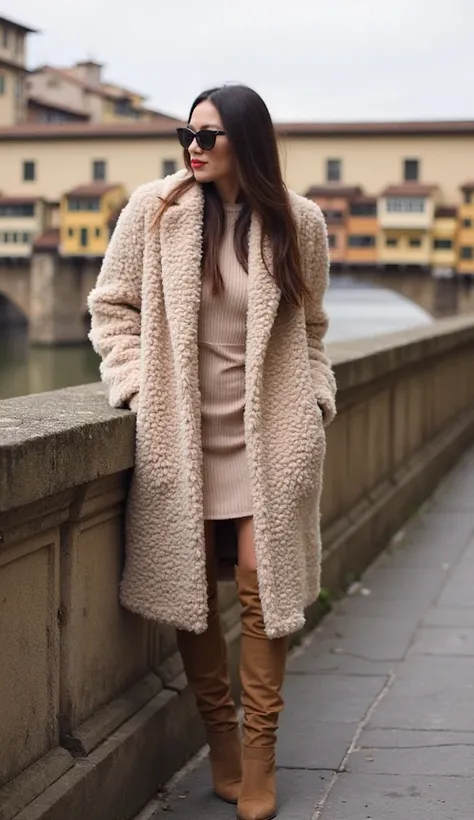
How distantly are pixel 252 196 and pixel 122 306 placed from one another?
36cm

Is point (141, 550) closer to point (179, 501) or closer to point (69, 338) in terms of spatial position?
point (179, 501)

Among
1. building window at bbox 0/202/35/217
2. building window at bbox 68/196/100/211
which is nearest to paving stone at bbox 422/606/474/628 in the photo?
building window at bbox 68/196/100/211

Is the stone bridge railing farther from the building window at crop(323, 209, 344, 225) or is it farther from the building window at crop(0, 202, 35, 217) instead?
the building window at crop(0, 202, 35, 217)

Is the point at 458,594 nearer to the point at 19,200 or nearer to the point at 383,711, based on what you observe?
the point at 383,711

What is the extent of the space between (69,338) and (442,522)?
59806 millimetres

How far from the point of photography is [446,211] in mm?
66562

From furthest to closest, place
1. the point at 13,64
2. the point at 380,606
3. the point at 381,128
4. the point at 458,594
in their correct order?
the point at 13,64 → the point at 381,128 → the point at 458,594 → the point at 380,606

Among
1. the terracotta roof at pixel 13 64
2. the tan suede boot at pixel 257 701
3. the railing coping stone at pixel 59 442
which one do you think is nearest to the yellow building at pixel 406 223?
the terracotta roof at pixel 13 64

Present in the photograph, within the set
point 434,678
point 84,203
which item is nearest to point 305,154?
point 84,203

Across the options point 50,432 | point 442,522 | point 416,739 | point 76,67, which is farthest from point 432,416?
point 76,67

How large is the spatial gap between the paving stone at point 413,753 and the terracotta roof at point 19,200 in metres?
67.5

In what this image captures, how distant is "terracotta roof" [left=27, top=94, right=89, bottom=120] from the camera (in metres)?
79.4

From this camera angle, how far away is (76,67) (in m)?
90.9

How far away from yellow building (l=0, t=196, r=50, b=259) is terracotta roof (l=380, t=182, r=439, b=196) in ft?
54.3
